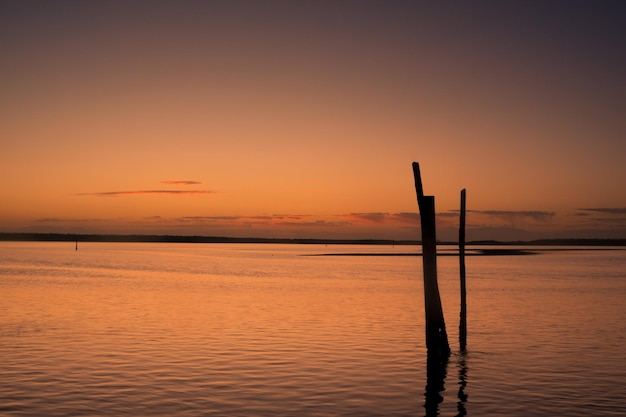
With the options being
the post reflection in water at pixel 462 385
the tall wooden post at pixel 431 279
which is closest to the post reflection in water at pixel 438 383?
the post reflection in water at pixel 462 385

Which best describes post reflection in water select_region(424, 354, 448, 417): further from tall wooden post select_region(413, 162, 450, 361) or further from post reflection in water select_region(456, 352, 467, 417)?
post reflection in water select_region(456, 352, 467, 417)

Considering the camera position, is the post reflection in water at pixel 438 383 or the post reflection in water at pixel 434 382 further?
the post reflection in water at pixel 434 382

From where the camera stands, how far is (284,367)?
22.1 m

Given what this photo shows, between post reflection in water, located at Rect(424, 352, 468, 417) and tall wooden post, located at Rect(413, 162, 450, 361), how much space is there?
0.38 meters

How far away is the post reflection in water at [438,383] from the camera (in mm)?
17594

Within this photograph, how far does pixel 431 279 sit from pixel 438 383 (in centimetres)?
378

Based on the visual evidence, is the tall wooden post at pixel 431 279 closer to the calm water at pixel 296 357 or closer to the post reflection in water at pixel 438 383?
the post reflection in water at pixel 438 383

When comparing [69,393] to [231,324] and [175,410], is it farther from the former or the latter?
[231,324]

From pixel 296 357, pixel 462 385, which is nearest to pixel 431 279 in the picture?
pixel 462 385

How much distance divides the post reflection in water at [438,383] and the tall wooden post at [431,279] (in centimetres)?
38

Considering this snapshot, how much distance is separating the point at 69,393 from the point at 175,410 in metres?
3.34

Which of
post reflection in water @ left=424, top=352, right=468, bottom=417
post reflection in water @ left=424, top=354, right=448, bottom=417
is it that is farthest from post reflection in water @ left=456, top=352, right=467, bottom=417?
post reflection in water @ left=424, top=354, right=448, bottom=417

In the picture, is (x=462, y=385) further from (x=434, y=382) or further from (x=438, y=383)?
(x=434, y=382)

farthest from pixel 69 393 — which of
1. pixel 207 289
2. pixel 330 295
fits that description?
pixel 207 289
